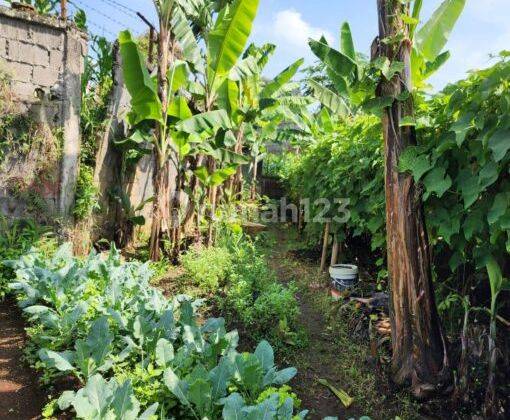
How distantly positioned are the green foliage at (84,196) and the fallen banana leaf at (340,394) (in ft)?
13.8

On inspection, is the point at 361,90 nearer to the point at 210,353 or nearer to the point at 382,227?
the point at 382,227

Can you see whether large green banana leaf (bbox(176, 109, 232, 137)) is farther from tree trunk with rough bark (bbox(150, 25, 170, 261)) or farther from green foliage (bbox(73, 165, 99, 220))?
green foliage (bbox(73, 165, 99, 220))

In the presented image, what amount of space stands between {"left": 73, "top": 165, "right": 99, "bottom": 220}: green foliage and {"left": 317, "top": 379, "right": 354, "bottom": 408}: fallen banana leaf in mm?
4194

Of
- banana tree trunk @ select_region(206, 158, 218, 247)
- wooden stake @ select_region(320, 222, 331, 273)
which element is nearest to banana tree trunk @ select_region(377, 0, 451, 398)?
wooden stake @ select_region(320, 222, 331, 273)

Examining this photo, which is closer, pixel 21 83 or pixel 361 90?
pixel 361 90

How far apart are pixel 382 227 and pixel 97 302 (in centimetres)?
305

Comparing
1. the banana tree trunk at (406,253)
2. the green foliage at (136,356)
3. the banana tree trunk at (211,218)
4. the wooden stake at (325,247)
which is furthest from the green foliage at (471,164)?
the banana tree trunk at (211,218)

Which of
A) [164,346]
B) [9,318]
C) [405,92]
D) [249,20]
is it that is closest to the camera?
[164,346]

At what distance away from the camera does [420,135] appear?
10.9 ft

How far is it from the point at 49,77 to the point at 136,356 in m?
4.32

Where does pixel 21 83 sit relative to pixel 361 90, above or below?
above

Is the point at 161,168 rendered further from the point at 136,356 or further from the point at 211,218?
the point at 136,356

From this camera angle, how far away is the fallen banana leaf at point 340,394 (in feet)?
10.1

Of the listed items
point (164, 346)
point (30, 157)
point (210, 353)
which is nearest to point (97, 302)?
point (164, 346)
